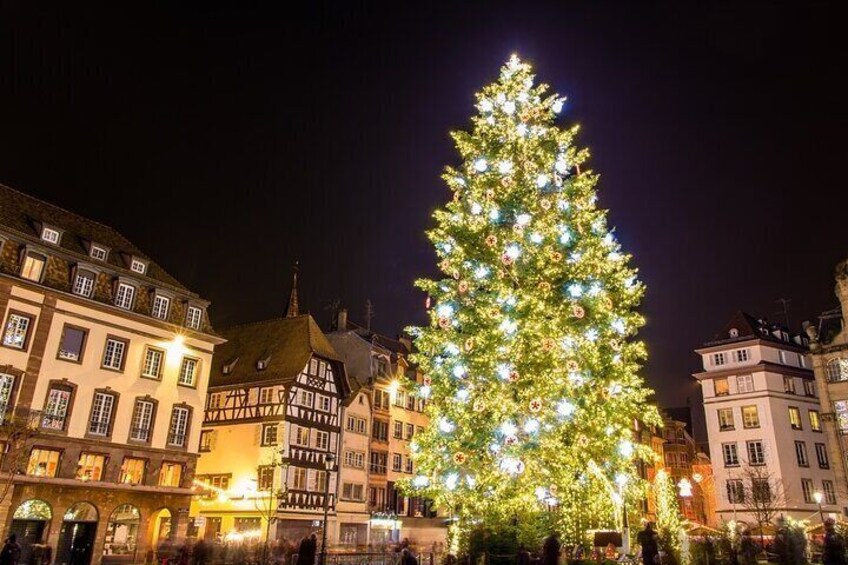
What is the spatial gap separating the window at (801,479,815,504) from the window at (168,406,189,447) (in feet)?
151

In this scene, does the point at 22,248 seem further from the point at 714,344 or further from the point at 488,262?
the point at 714,344

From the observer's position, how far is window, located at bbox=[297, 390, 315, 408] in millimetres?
47675

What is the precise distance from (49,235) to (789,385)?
183 feet

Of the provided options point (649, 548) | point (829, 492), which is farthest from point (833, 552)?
point (829, 492)

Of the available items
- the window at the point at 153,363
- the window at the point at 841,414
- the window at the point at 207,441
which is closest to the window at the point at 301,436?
the window at the point at 207,441

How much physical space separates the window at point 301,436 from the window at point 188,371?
9.02 m

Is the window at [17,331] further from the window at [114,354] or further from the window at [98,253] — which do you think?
the window at [98,253]

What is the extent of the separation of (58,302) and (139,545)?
1362cm

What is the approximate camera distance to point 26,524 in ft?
104

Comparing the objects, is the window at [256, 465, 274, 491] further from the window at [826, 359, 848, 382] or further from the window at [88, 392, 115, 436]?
the window at [826, 359, 848, 382]

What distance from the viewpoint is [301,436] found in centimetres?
4709

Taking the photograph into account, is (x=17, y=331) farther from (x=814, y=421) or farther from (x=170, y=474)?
(x=814, y=421)

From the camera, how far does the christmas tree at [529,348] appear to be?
20.8m

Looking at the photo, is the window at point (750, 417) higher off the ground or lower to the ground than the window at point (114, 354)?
higher
